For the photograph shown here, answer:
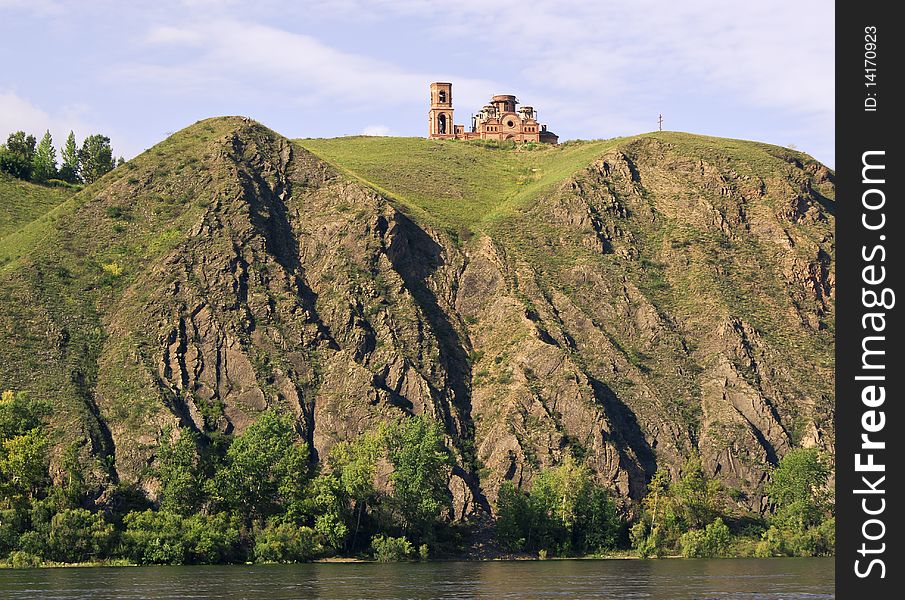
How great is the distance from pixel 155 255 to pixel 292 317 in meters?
18.8

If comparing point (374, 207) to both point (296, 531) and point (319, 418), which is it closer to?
point (319, 418)

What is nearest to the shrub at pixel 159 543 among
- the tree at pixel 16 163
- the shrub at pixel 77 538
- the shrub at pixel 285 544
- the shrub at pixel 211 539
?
the shrub at pixel 211 539

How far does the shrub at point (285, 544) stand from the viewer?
355 ft

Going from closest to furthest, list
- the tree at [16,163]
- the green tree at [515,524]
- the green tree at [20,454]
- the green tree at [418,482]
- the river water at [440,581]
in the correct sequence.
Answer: the river water at [440,581] → the green tree at [20,454] → the green tree at [418,482] → the green tree at [515,524] → the tree at [16,163]

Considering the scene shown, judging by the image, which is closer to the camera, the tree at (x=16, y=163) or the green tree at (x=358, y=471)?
the green tree at (x=358, y=471)

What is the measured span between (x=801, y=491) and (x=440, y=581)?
2225 inches

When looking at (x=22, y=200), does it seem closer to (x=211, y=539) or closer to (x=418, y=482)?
(x=211, y=539)

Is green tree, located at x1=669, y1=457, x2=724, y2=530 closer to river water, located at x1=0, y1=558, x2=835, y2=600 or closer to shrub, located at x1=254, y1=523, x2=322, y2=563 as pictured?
river water, located at x1=0, y1=558, x2=835, y2=600

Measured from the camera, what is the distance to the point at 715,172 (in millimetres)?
183500

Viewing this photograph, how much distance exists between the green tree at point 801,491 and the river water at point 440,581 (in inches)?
610

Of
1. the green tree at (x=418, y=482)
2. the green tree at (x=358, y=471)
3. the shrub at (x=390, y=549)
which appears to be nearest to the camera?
the shrub at (x=390, y=549)

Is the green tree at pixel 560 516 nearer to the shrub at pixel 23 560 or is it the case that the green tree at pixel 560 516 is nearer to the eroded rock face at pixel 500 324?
the eroded rock face at pixel 500 324

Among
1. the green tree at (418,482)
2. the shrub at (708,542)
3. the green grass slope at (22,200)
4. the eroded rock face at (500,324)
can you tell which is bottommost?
the shrub at (708,542)

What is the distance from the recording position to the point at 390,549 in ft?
370
